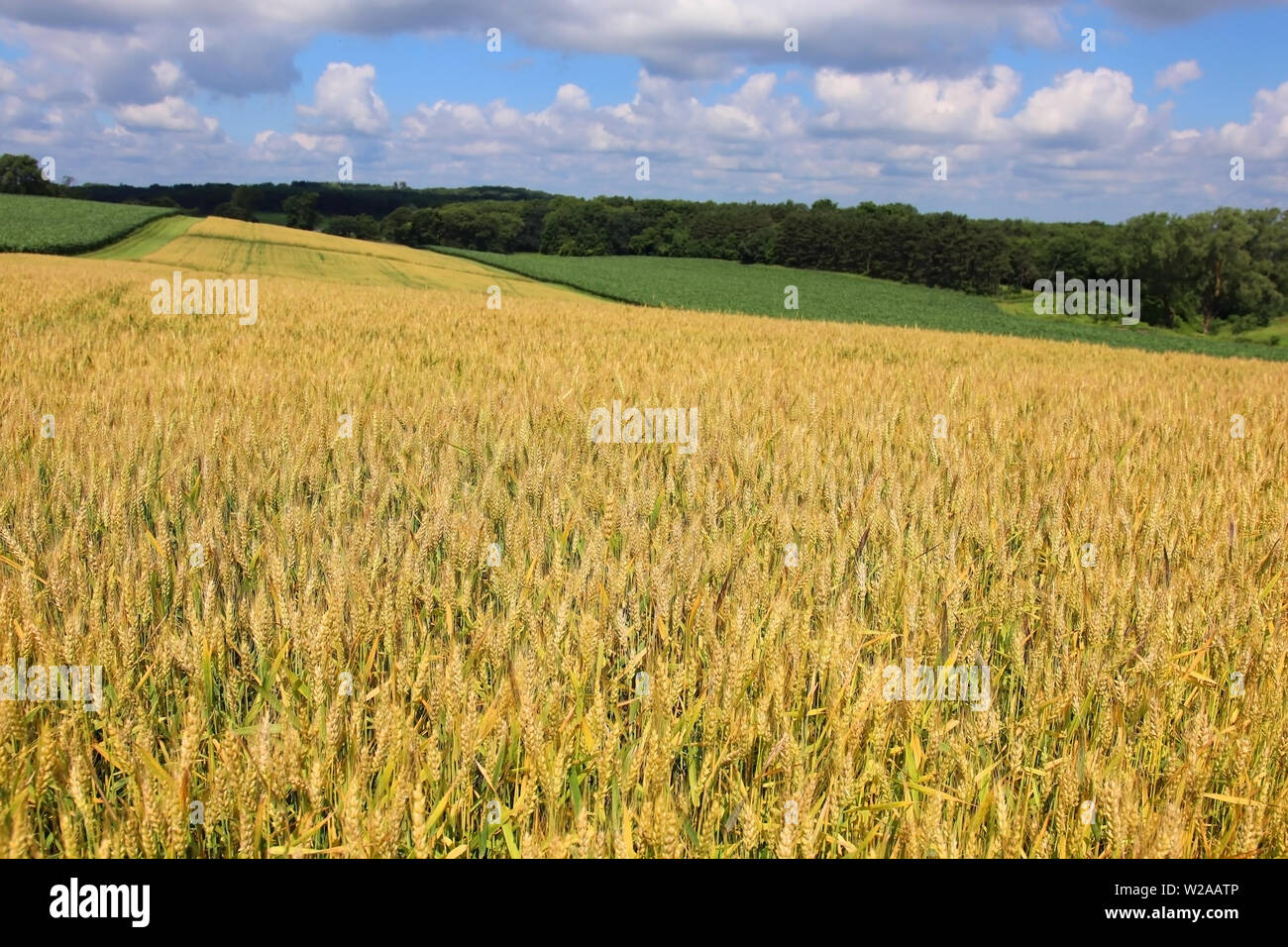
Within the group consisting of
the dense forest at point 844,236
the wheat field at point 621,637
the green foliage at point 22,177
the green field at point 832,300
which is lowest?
the wheat field at point 621,637

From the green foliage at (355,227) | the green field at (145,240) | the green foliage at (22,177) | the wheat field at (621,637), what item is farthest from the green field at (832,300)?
the green foliage at (22,177)

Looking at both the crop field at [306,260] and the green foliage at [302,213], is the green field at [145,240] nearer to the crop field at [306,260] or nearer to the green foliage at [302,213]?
the crop field at [306,260]

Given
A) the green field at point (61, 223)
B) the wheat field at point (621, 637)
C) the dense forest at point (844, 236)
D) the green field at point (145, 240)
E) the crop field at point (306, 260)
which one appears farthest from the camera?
the dense forest at point (844, 236)

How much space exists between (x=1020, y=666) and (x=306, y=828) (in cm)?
169

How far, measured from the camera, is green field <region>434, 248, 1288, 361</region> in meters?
36.0

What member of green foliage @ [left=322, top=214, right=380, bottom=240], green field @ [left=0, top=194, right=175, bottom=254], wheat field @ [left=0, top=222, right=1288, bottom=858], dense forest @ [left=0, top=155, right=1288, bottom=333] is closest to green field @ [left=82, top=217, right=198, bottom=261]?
green field @ [left=0, top=194, right=175, bottom=254]

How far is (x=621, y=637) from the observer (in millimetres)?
2035

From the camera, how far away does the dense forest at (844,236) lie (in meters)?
63.6

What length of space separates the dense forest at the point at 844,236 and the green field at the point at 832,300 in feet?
36.3

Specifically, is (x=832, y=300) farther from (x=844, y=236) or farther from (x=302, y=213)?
(x=302, y=213)

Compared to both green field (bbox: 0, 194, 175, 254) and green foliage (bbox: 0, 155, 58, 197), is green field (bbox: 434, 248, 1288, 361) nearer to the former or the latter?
green field (bbox: 0, 194, 175, 254)

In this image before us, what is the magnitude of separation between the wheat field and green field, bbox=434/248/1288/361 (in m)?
27.3

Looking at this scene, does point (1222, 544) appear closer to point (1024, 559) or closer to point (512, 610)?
point (1024, 559)
